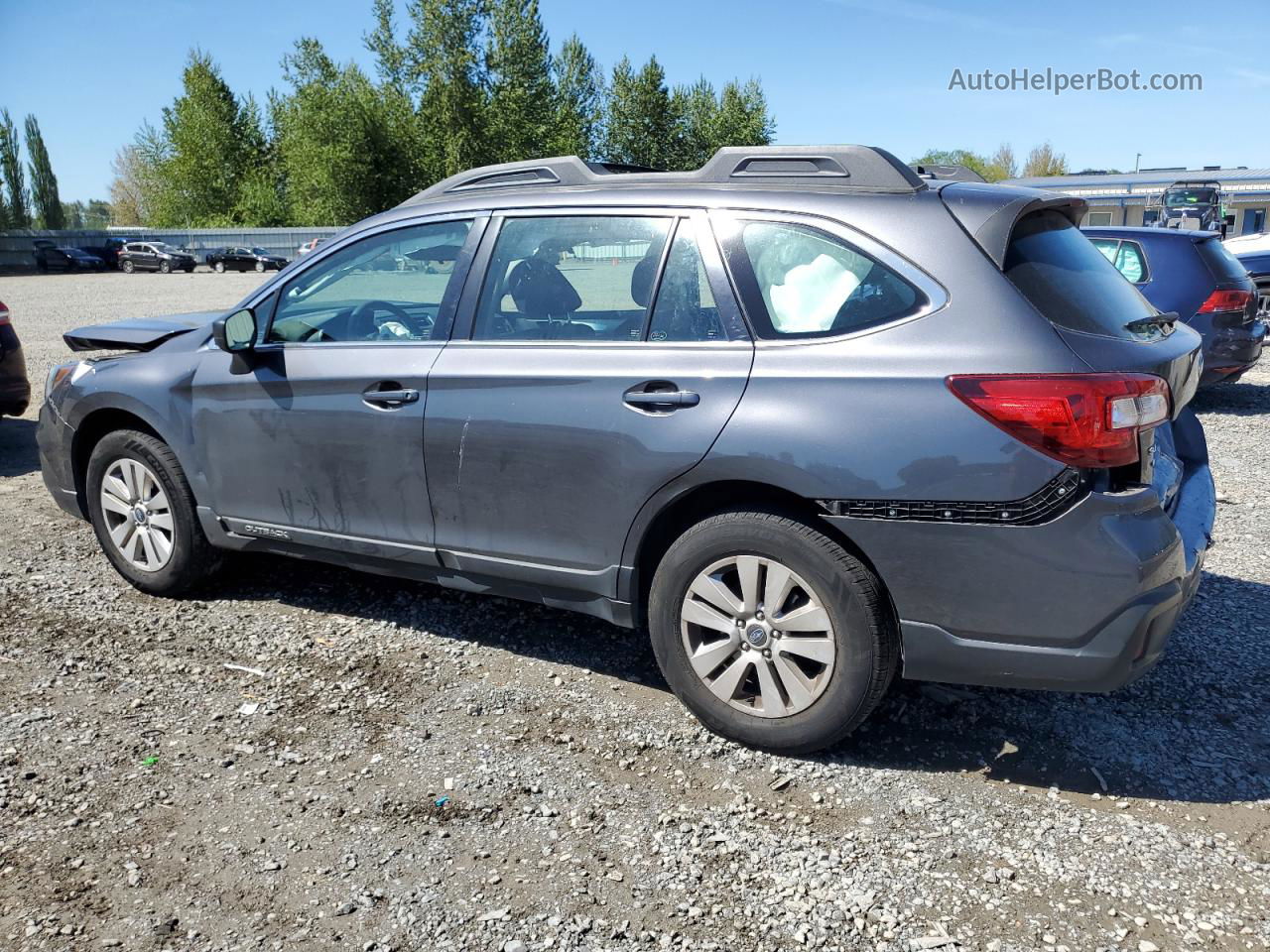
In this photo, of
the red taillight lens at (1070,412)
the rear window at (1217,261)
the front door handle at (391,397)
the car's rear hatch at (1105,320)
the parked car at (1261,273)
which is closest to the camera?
the red taillight lens at (1070,412)

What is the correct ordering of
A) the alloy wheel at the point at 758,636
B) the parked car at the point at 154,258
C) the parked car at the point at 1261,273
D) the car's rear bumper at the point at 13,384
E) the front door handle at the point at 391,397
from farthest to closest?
1. the parked car at the point at 154,258
2. the parked car at the point at 1261,273
3. the car's rear bumper at the point at 13,384
4. the front door handle at the point at 391,397
5. the alloy wheel at the point at 758,636

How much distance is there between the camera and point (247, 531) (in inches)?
175

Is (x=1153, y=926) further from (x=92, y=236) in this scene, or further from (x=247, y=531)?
(x=92, y=236)

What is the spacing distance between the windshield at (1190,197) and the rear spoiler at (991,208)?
4213cm

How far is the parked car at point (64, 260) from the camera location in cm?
5134

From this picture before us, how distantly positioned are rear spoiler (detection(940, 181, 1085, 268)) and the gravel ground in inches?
64.5

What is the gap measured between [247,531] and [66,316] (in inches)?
825

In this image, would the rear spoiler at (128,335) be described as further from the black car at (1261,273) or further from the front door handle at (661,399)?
the black car at (1261,273)

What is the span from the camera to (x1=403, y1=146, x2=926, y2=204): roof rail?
329 cm

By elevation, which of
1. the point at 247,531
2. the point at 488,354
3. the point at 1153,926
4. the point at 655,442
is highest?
the point at 488,354

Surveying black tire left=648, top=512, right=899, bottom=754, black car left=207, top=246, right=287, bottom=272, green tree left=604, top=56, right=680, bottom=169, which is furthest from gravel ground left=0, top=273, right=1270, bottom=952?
green tree left=604, top=56, right=680, bottom=169

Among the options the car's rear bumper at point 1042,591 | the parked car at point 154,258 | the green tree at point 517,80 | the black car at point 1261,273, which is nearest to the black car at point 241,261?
the parked car at point 154,258

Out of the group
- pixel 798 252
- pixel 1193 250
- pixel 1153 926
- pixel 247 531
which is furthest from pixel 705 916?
pixel 1193 250

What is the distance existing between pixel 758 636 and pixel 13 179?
83.3m
